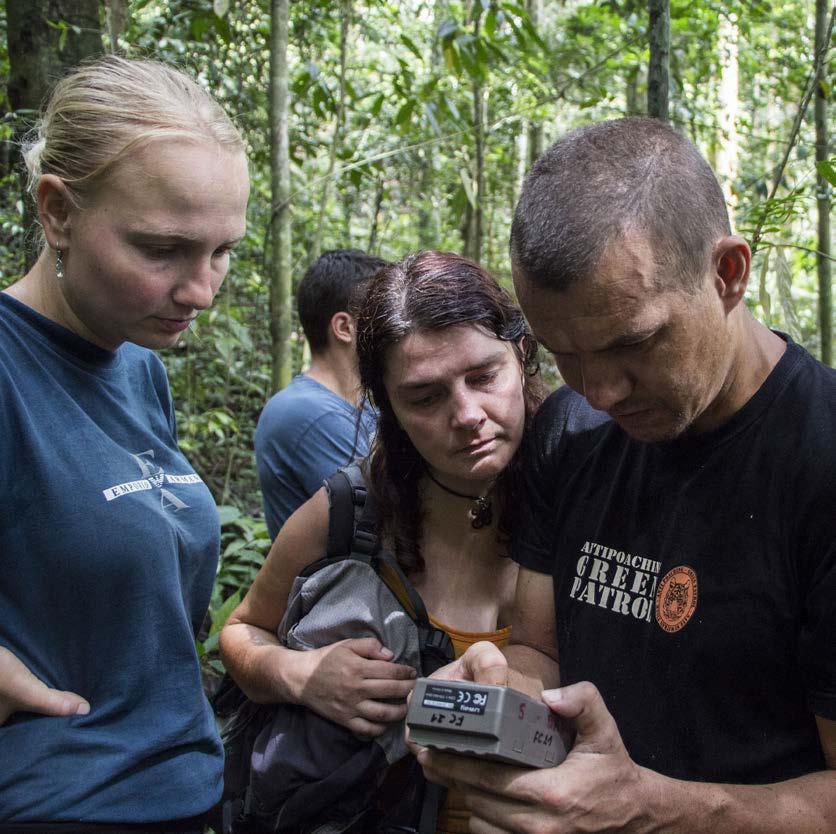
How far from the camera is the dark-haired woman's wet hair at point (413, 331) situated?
8.30 feet

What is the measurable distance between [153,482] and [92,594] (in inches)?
11.7

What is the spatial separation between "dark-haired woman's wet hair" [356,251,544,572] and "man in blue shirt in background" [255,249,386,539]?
0.76 metres

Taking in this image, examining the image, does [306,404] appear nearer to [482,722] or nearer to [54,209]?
[54,209]

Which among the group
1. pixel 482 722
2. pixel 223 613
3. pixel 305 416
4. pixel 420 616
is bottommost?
pixel 223 613

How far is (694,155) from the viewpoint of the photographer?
188 cm

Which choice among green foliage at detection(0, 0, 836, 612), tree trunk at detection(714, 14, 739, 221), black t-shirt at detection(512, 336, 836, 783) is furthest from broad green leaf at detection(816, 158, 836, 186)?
tree trunk at detection(714, 14, 739, 221)

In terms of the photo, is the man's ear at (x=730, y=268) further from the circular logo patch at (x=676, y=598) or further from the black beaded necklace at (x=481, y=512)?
the black beaded necklace at (x=481, y=512)

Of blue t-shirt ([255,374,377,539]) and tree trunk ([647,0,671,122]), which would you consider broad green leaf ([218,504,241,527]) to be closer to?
blue t-shirt ([255,374,377,539])

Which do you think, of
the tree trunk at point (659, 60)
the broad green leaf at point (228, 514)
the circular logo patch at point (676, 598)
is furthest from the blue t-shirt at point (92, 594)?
the broad green leaf at point (228, 514)

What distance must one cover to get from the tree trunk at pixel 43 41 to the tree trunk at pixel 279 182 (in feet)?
7.36

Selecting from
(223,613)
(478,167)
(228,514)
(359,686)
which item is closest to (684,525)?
(359,686)

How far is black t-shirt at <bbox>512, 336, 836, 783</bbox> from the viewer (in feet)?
5.52

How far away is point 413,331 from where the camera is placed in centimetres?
253

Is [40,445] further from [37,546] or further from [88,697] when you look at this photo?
[88,697]
